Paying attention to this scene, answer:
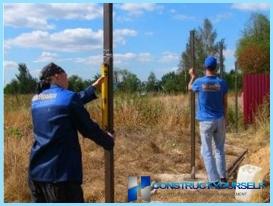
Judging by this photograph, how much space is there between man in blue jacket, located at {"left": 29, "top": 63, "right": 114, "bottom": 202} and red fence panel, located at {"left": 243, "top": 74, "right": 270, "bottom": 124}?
10.8 m

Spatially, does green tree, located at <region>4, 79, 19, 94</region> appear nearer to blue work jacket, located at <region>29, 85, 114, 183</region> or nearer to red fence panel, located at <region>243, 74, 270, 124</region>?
red fence panel, located at <region>243, 74, 270, 124</region>

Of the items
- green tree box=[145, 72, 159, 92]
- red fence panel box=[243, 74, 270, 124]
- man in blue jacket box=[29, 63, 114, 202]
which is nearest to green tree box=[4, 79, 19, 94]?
green tree box=[145, 72, 159, 92]

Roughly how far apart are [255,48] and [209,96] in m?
36.1

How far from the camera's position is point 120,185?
788 centimetres

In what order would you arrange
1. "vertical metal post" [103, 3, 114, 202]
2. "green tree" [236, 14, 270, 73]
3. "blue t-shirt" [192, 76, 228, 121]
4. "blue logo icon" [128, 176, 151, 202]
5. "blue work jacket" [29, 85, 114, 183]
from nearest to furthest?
"blue work jacket" [29, 85, 114, 183]
"vertical metal post" [103, 3, 114, 202]
"blue logo icon" [128, 176, 151, 202]
"blue t-shirt" [192, 76, 228, 121]
"green tree" [236, 14, 270, 73]

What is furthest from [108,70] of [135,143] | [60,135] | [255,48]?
[255,48]

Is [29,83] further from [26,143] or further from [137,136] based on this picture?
[26,143]

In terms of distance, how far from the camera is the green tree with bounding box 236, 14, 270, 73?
37.8 metres

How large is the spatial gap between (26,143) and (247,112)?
7.79m

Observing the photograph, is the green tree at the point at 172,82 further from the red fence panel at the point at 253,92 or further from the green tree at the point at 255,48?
the green tree at the point at 255,48

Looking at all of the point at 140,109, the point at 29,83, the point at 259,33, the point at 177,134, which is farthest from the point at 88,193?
the point at 259,33

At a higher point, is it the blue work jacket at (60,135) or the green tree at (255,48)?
the green tree at (255,48)

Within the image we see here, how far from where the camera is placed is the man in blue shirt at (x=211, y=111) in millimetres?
7309

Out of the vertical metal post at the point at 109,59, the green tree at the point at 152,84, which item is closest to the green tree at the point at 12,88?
the green tree at the point at 152,84
